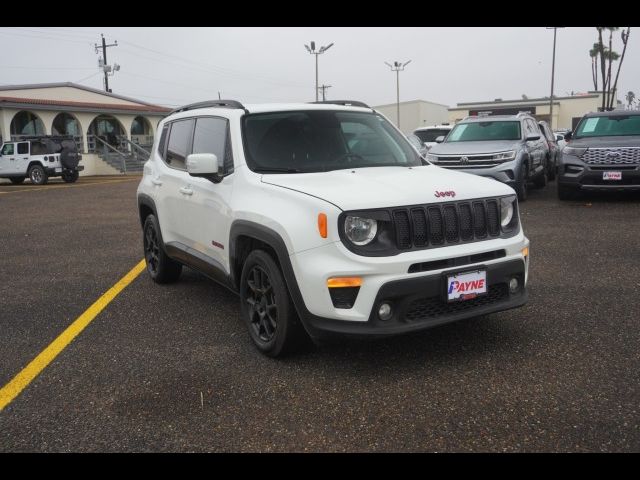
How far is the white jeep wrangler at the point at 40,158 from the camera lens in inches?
893

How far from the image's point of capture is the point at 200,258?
4.92 metres

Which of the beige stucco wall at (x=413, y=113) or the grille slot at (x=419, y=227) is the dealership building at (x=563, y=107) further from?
the grille slot at (x=419, y=227)

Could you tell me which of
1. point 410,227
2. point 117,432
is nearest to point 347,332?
point 410,227

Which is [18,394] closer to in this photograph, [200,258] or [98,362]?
[98,362]

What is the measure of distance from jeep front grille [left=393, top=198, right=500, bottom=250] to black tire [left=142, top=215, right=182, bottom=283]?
3031 mm

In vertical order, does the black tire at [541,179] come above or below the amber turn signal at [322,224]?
below

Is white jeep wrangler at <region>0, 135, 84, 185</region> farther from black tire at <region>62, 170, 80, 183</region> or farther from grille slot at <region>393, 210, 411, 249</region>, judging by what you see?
grille slot at <region>393, 210, 411, 249</region>

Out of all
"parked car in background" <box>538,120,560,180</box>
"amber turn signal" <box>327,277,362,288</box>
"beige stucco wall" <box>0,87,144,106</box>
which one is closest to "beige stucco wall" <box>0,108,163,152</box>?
"beige stucco wall" <box>0,87,144,106</box>

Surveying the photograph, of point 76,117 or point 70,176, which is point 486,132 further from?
point 76,117

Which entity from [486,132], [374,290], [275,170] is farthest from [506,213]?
[486,132]

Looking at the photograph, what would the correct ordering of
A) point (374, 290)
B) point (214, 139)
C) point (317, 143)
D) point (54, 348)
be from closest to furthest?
point (374, 290)
point (54, 348)
point (317, 143)
point (214, 139)

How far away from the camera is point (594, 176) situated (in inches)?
420

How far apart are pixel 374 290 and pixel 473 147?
341 inches

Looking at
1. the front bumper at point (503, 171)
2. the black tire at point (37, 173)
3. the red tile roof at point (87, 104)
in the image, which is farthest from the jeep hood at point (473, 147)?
the red tile roof at point (87, 104)
